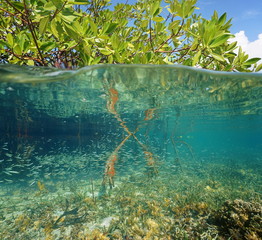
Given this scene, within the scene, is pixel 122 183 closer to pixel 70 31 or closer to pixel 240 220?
pixel 240 220

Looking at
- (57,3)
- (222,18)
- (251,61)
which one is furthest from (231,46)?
(57,3)

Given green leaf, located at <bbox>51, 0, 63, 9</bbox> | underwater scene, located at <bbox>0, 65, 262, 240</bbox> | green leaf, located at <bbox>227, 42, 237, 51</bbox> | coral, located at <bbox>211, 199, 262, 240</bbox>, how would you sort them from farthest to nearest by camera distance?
1. underwater scene, located at <bbox>0, 65, 262, 240</bbox>
2. coral, located at <bbox>211, 199, 262, 240</bbox>
3. green leaf, located at <bbox>227, 42, 237, 51</bbox>
4. green leaf, located at <bbox>51, 0, 63, 9</bbox>

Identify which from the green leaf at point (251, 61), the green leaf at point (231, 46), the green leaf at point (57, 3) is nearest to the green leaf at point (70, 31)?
the green leaf at point (57, 3)

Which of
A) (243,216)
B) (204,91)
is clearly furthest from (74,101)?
(243,216)

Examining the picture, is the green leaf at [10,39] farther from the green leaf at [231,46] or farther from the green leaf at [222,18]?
the green leaf at [231,46]

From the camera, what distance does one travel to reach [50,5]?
261 centimetres

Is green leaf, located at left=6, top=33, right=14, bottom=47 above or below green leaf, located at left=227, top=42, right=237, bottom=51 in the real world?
below

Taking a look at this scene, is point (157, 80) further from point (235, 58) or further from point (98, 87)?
point (235, 58)

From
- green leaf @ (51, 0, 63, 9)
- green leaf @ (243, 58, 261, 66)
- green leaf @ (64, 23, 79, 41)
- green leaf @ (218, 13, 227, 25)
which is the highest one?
green leaf @ (218, 13, 227, 25)

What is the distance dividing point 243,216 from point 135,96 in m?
6.86

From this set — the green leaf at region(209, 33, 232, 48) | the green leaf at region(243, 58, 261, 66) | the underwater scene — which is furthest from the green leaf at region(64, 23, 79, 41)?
the green leaf at region(243, 58, 261, 66)

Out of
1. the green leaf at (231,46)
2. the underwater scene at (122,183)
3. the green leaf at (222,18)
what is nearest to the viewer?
the green leaf at (222,18)

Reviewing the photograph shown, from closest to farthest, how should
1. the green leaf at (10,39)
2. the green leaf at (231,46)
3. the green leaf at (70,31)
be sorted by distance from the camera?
1. the green leaf at (70,31)
2. the green leaf at (10,39)
3. the green leaf at (231,46)

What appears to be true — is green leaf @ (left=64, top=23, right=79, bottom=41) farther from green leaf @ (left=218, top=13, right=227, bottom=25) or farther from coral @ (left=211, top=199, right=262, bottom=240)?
coral @ (left=211, top=199, right=262, bottom=240)
